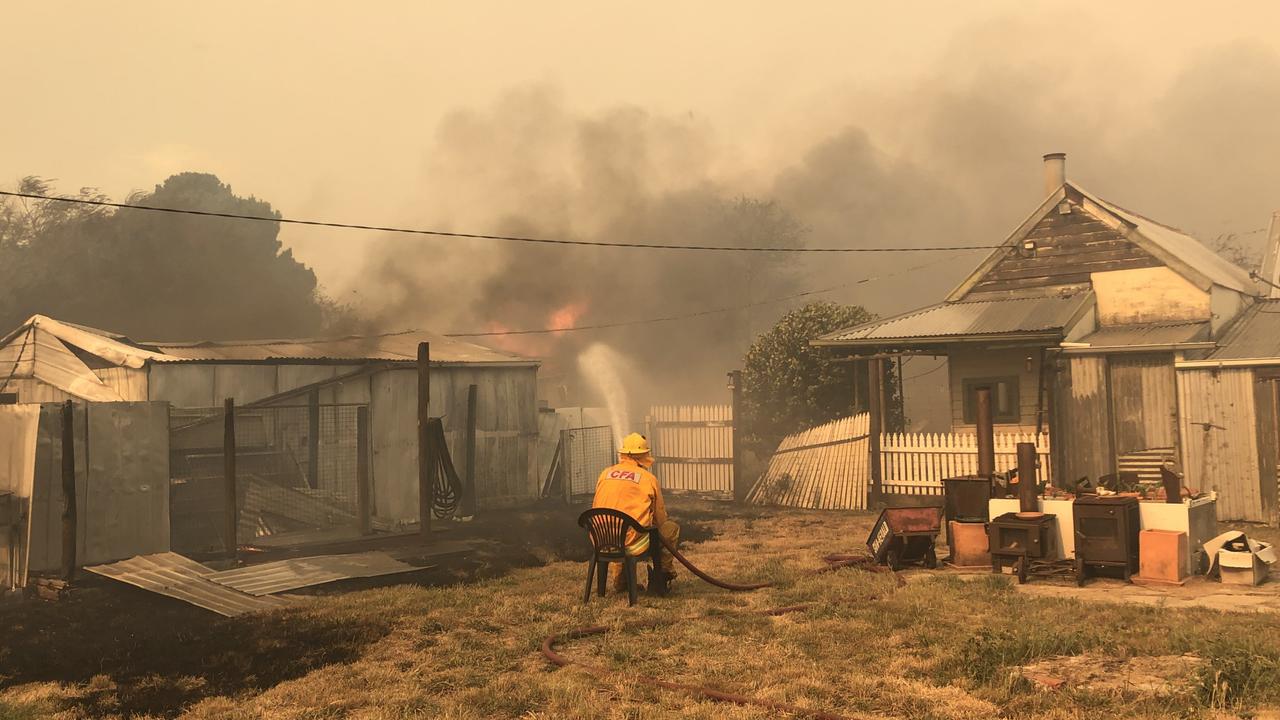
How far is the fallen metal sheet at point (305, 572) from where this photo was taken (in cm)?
1147

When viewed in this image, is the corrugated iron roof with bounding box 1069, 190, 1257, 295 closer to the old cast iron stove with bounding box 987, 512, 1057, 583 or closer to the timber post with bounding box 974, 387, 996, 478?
the timber post with bounding box 974, 387, 996, 478

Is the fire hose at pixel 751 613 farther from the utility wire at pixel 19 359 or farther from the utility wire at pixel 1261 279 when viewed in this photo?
the utility wire at pixel 1261 279

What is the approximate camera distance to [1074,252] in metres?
22.4

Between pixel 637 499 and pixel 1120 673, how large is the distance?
4.62m

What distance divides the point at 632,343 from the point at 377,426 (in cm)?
3343

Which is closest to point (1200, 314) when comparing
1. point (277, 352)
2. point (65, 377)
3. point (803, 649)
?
point (803, 649)

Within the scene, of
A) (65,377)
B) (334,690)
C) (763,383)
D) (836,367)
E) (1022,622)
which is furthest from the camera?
(763,383)

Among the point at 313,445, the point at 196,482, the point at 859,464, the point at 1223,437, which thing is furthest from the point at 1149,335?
the point at 196,482

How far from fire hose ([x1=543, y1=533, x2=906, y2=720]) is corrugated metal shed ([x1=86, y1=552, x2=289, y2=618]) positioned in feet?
12.6

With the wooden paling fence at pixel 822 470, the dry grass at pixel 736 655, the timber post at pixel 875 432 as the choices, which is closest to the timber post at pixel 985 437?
the dry grass at pixel 736 655

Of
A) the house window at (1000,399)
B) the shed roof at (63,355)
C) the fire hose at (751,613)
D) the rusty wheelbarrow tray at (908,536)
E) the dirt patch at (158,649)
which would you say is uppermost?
the shed roof at (63,355)

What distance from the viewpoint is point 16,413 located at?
1272 cm

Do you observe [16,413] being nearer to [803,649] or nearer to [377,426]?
[377,426]

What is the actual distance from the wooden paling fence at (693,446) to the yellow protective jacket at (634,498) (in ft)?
41.0
